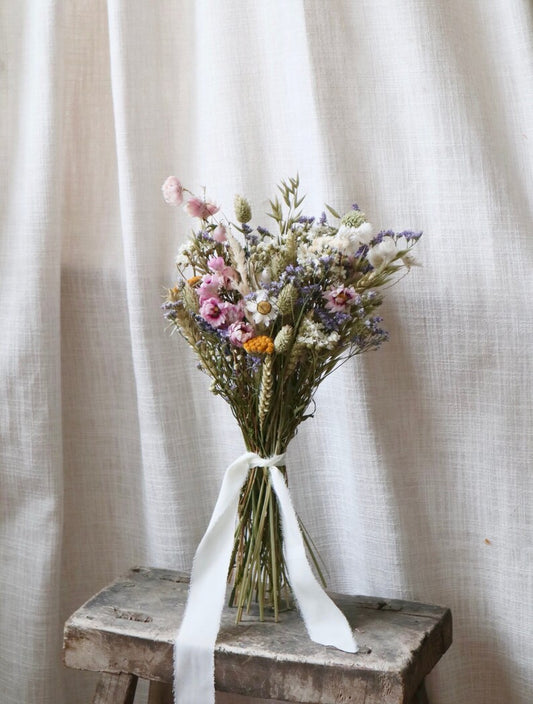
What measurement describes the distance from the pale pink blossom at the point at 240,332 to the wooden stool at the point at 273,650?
38 cm

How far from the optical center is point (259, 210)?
51.8 inches

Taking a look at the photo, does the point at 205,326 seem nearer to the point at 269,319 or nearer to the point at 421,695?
the point at 269,319

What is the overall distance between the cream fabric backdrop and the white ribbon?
0.22m

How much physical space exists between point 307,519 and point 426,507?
8.0 inches

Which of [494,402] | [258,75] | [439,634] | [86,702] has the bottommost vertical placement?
[86,702]

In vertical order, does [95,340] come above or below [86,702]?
above

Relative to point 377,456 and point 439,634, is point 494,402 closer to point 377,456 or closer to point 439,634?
point 377,456

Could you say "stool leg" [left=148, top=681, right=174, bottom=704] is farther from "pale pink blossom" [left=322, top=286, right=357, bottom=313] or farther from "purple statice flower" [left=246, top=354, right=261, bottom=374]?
"pale pink blossom" [left=322, top=286, right=357, bottom=313]

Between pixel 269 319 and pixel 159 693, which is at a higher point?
pixel 269 319

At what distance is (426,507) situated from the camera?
126 centimetres

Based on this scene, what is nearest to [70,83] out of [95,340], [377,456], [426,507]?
[95,340]

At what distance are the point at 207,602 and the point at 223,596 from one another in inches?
0.9

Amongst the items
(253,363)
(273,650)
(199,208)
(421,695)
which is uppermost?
(199,208)

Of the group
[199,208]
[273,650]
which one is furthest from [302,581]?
[199,208]
